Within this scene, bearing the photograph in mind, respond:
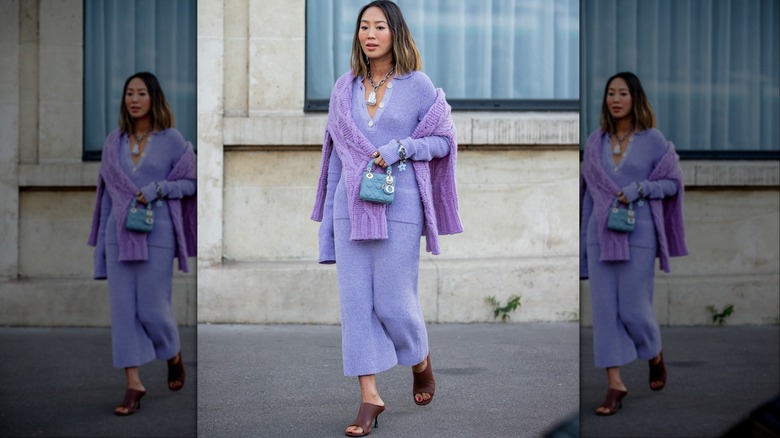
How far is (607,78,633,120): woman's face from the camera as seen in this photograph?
311 centimetres

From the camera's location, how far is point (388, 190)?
17.1 feet

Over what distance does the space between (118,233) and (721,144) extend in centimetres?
172

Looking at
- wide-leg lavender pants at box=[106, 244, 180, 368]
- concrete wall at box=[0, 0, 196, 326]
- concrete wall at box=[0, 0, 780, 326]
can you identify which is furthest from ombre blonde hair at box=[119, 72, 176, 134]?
concrete wall at box=[0, 0, 780, 326]

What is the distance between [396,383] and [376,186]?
5.65 feet

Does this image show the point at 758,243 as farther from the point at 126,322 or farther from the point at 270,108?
the point at 270,108

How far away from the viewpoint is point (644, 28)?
124 inches

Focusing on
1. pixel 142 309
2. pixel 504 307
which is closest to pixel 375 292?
pixel 142 309

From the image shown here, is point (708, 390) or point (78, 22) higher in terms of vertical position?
point (78, 22)

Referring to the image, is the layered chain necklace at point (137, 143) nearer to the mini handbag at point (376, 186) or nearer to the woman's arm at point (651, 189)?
the woman's arm at point (651, 189)

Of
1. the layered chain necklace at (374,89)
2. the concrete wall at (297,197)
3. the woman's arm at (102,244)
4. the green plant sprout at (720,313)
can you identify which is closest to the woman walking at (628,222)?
the green plant sprout at (720,313)

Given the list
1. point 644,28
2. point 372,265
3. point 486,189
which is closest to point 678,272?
point 644,28

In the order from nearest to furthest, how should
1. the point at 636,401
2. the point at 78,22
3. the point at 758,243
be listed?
the point at 758,243 → the point at 636,401 → the point at 78,22

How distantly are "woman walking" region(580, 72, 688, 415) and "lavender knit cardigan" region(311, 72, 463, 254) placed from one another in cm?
206

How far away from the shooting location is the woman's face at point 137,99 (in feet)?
11.4
